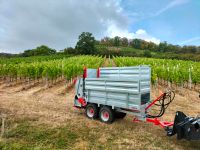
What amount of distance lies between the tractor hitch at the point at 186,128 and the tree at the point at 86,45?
2984 inches

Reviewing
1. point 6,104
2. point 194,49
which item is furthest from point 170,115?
point 194,49

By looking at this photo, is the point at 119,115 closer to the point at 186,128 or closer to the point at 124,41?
the point at 186,128

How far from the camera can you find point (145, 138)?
640 cm

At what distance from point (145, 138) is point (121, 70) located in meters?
2.63

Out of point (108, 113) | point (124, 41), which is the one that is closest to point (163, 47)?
point (124, 41)

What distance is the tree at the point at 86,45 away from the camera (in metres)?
81.5

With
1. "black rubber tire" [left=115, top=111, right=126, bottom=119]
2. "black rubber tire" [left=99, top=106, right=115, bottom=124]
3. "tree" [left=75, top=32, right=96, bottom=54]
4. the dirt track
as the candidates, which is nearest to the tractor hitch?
the dirt track

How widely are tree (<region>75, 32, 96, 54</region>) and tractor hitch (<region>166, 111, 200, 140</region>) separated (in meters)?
75.8

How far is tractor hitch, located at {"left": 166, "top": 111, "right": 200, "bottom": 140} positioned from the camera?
5301 mm

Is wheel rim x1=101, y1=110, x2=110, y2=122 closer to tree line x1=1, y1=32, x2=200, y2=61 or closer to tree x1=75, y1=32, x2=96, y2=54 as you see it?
tree line x1=1, y1=32, x2=200, y2=61

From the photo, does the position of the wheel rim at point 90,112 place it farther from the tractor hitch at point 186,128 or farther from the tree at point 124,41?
the tree at point 124,41

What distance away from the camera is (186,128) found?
5473 mm

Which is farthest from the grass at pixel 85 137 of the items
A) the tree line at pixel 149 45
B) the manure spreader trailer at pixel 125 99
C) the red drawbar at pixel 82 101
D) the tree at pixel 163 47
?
the tree at pixel 163 47

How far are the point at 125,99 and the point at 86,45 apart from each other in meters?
76.4
